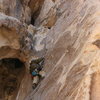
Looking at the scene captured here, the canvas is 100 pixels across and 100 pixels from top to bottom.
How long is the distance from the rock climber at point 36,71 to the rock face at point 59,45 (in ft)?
0.84

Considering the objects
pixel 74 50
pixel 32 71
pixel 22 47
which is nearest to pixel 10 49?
pixel 22 47

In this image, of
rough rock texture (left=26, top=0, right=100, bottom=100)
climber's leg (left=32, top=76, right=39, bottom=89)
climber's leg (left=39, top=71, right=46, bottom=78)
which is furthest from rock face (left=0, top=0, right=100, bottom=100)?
climber's leg (left=32, top=76, right=39, bottom=89)

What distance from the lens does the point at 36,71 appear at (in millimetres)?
9500

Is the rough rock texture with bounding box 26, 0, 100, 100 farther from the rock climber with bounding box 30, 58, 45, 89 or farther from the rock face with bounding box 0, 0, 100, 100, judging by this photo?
the rock climber with bounding box 30, 58, 45, 89

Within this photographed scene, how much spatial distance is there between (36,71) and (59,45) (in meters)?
1.29

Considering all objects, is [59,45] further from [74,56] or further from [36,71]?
[74,56]

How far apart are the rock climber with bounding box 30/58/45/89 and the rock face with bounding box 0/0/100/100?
0.26m

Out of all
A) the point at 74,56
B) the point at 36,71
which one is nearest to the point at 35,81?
the point at 36,71

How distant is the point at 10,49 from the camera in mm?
10297

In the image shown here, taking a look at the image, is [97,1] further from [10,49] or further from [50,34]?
[10,49]

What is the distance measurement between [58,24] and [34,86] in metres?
2.45

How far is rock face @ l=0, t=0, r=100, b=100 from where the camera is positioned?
601 cm

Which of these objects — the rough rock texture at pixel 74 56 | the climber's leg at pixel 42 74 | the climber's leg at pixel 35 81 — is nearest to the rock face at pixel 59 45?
the rough rock texture at pixel 74 56

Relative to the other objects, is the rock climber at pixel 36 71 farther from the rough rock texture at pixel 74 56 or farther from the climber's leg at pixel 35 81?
the rough rock texture at pixel 74 56
